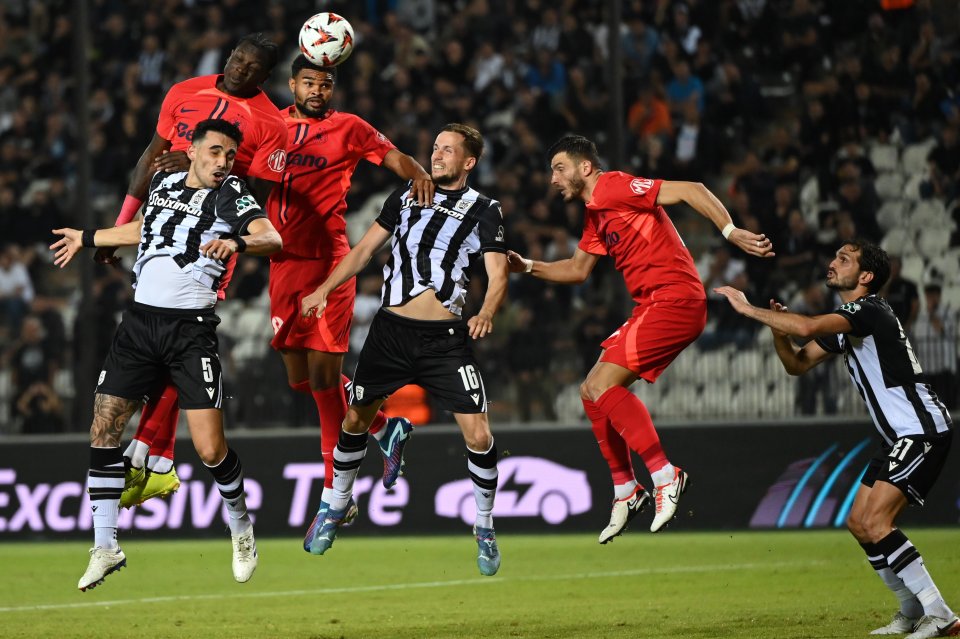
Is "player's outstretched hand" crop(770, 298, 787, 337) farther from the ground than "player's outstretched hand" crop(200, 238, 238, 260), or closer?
closer

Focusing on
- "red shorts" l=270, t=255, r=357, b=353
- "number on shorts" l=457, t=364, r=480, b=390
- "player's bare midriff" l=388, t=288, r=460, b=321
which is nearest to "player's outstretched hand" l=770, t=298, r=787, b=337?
"number on shorts" l=457, t=364, r=480, b=390

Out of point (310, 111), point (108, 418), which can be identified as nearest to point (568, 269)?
point (310, 111)

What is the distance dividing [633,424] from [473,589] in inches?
114

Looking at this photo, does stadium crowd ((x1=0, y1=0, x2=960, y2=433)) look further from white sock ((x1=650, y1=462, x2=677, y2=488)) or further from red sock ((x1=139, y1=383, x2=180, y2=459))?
white sock ((x1=650, y1=462, x2=677, y2=488))

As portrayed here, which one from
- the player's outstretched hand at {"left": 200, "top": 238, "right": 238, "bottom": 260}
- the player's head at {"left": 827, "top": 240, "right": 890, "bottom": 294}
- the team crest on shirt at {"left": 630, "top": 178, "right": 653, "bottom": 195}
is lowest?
the player's outstretched hand at {"left": 200, "top": 238, "right": 238, "bottom": 260}

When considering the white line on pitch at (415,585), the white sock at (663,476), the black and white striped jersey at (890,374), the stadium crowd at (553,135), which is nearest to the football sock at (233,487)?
the white line on pitch at (415,585)

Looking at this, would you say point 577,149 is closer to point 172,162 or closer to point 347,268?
point 347,268

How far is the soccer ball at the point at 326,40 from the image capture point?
9344mm

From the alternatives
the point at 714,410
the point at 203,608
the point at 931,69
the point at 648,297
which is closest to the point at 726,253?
the point at 714,410

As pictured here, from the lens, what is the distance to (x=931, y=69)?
15984 millimetres

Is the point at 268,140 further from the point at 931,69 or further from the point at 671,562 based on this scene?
the point at 931,69

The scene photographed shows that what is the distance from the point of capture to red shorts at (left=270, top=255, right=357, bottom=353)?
980 cm

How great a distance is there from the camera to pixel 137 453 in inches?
359

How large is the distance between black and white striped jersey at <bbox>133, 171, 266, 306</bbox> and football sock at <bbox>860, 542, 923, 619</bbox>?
401cm
